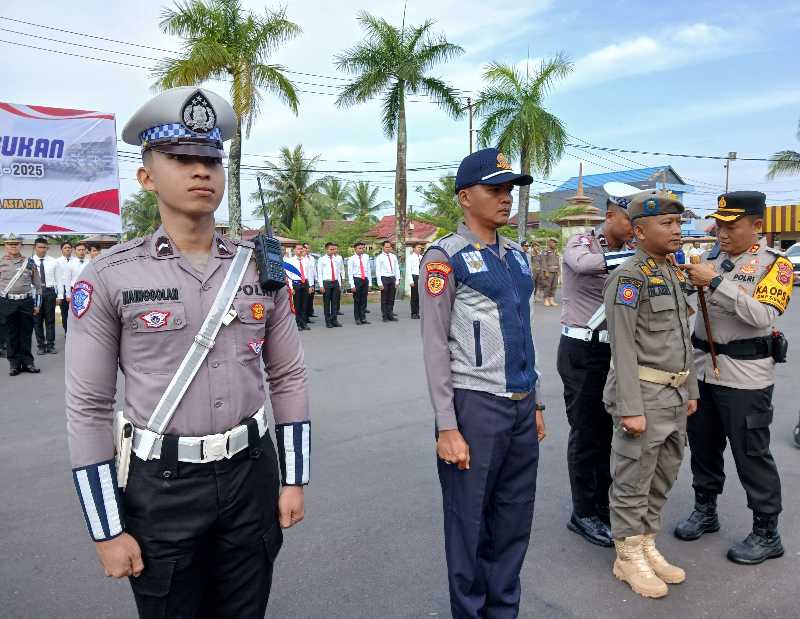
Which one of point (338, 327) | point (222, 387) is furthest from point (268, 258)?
point (338, 327)

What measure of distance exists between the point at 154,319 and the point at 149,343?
0.07 m

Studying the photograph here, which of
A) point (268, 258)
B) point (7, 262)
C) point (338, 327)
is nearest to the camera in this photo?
point (268, 258)

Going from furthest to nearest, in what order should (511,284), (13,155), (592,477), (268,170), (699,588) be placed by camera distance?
(268,170)
(13,155)
(592,477)
(699,588)
(511,284)

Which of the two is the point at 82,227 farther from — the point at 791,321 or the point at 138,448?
the point at 791,321

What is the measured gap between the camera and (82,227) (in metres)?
11.7

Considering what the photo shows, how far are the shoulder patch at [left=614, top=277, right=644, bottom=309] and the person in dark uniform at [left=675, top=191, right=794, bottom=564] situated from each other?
18.1 inches

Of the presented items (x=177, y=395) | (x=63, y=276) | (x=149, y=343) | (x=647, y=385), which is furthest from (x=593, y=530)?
(x=63, y=276)

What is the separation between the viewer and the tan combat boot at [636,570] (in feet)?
10.0

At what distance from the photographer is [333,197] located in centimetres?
4616

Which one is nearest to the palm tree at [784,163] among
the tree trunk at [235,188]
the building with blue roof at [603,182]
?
the building with blue roof at [603,182]

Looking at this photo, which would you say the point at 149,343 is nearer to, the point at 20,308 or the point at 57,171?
the point at 20,308

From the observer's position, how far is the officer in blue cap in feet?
8.38

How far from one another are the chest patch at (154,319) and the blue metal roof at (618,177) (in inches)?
1833

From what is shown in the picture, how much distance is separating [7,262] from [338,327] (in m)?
6.74
